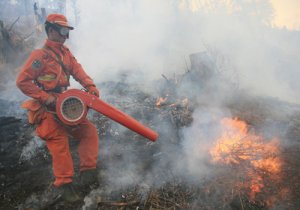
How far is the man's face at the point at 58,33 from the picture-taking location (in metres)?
4.48

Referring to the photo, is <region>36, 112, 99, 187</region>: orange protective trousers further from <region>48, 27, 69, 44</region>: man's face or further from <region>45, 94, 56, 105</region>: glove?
<region>48, 27, 69, 44</region>: man's face

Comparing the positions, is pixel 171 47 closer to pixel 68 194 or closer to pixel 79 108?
pixel 79 108

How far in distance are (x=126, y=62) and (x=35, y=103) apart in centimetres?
880

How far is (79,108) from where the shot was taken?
4285 mm

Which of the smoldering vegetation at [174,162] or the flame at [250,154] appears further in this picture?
the flame at [250,154]

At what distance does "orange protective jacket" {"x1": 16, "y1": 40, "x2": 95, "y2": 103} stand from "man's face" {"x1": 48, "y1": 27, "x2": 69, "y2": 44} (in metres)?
0.07

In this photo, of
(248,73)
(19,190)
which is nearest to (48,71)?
(19,190)

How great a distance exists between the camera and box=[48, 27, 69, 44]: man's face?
4.48 metres

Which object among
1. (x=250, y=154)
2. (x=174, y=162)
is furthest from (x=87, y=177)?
(x=250, y=154)

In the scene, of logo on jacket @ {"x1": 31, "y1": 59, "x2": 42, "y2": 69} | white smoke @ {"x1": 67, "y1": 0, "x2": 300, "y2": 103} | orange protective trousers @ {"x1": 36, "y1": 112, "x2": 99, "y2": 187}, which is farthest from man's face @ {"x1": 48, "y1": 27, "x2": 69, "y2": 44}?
white smoke @ {"x1": 67, "y1": 0, "x2": 300, "y2": 103}

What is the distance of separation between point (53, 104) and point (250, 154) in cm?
359

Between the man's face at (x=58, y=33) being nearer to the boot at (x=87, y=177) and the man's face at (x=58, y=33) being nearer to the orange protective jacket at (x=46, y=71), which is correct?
the orange protective jacket at (x=46, y=71)

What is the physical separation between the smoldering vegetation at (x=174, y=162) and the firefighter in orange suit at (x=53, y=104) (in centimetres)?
49

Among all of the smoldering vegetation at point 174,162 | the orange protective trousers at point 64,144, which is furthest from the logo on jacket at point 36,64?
the smoldering vegetation at point 174,162
